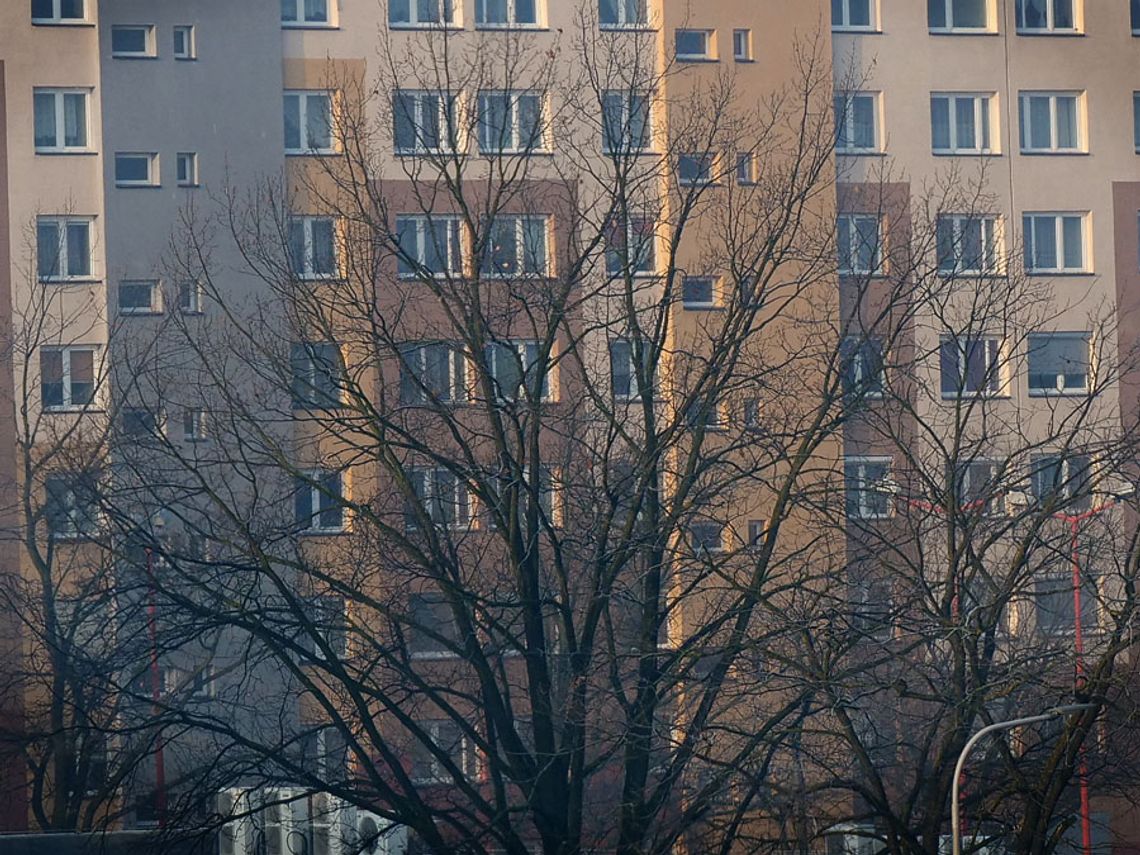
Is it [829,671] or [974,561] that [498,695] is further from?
[974,561]

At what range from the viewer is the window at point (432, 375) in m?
13.2

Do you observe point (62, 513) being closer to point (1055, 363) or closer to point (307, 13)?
point (307, 13)

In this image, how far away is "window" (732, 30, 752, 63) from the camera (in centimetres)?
2364

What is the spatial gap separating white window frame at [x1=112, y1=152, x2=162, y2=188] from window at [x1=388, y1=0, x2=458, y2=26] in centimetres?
423

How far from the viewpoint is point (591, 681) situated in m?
12.7

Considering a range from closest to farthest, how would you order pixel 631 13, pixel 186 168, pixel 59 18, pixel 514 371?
pixel 514 371 → pixel 631 13 → pixel 186 168 → pixel 59 18

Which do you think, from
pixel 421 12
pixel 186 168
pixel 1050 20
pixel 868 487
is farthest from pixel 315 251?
pixel 1050 20

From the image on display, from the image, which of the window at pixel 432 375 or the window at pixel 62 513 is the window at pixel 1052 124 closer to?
the window at pixel 432 375

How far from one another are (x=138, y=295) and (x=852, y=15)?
1106 cm

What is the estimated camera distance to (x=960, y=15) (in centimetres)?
2523

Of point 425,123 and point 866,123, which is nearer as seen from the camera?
point 425,123

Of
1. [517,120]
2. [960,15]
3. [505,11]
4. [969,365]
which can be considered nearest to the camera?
[517,120]

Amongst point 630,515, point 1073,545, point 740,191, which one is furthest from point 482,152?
point 1073,545

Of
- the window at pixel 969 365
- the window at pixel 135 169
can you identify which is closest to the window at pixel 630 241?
the window at pixel 969 365
